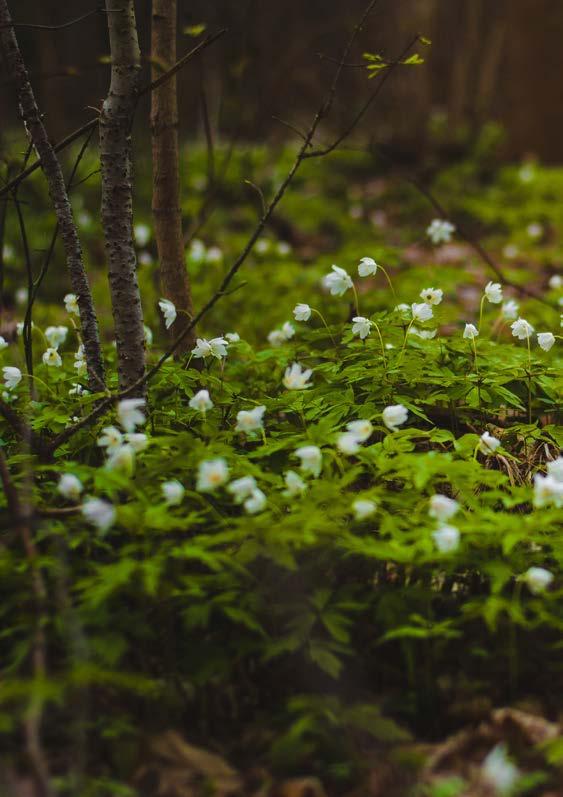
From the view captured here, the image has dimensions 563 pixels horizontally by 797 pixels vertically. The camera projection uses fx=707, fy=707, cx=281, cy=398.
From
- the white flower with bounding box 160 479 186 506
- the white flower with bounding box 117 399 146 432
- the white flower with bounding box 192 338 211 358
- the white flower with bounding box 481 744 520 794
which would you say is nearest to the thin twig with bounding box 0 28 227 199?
the white flower with bounding box 192 338 211 358

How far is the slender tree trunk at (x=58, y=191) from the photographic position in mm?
2357

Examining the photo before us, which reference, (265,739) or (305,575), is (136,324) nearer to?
(305,575)

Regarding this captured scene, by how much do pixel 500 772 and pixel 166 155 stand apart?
98.0 inches

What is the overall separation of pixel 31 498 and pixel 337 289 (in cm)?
134

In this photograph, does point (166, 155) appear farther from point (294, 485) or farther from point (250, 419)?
point (294, 485)

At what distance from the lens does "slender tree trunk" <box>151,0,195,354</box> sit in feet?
9.53

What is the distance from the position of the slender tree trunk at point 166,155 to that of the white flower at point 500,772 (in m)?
1.92

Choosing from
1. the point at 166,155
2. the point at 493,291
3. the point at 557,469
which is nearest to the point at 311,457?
the point at 557,469

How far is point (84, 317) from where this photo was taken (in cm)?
261

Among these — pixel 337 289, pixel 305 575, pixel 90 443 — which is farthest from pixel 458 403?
pixel 90 443

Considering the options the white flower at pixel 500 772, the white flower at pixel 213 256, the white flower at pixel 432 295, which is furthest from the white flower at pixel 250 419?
the white flower at pixel 213 256

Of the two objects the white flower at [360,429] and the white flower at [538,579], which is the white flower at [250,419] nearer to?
the white flower at [360,429]

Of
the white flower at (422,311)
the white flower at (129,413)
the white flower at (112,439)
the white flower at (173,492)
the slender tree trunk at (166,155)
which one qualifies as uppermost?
the slender tree trunk at (166,155)

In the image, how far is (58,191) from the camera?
2498 millimetres
